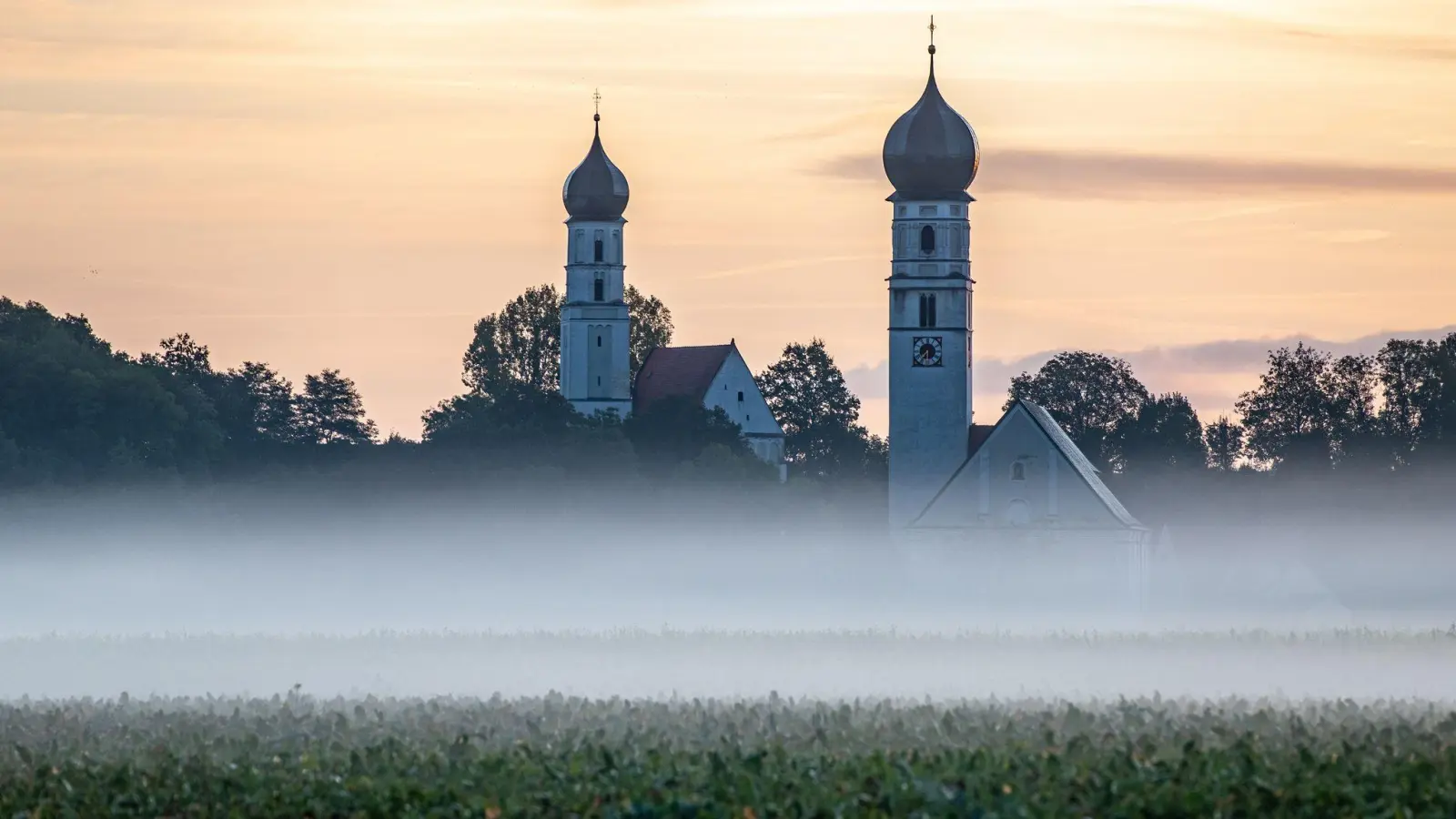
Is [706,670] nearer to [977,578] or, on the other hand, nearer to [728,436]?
[977,578]

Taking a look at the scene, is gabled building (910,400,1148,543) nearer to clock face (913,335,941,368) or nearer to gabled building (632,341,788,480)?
clock face (913,335,941,368)

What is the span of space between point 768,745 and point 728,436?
10937 cm

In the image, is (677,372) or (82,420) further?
(677,372)

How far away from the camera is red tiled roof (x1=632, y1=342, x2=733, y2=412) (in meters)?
148

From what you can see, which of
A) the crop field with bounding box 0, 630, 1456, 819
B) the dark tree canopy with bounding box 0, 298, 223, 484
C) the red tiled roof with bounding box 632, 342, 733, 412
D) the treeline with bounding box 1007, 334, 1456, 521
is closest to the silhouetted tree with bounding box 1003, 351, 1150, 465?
the treeline with bounding box 1007, 334, 1456, 521

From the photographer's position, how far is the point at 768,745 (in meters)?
24.4

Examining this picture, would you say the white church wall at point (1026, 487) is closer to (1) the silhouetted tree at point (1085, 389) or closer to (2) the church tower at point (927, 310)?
(2) the church tower at point (927, 310)

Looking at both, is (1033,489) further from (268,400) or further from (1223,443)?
(268,400)

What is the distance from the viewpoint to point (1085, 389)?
14525 centimetres

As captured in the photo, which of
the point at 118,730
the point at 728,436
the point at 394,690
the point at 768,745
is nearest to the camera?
the point at 768,745

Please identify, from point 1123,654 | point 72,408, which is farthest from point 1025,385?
point 1123,654

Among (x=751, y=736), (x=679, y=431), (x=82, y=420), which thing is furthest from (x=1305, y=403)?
(x=751, y=736)

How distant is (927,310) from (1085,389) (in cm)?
3986

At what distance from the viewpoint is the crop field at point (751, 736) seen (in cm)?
2136
